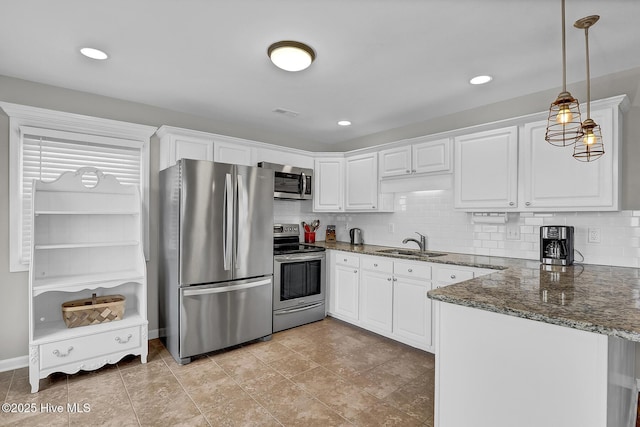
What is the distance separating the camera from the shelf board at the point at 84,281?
8.54 feet

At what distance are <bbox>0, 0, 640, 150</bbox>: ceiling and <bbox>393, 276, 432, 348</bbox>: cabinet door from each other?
185 centimetres

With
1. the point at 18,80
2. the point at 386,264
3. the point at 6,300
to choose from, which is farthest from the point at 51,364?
the point at 386,264

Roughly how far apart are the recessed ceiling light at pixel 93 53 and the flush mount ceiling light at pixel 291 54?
1215 millimetres

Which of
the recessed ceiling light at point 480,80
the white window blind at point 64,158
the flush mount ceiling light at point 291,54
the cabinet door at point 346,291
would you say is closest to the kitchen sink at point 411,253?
the cabinet door at point 346,291

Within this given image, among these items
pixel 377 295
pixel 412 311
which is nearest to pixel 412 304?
pixel 412 311

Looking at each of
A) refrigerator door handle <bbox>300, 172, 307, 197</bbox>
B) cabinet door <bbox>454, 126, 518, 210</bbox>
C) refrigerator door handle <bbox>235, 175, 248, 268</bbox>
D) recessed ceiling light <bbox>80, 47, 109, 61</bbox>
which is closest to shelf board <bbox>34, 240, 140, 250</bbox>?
refrigerator door handle <bbox>235, 175, 248, 268</bbox>

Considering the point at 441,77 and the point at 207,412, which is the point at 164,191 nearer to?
the point at 207,412

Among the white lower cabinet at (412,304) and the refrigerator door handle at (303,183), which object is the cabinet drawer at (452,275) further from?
the refrigerator door handle at (303,183)

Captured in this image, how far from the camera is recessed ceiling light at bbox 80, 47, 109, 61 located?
7.50 ft

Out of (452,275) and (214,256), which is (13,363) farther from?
(452,275)

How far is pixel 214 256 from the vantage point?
3068mm

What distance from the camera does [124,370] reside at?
2768mm

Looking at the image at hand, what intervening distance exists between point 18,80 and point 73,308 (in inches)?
78.9

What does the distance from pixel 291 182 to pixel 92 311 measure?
2.46 m
